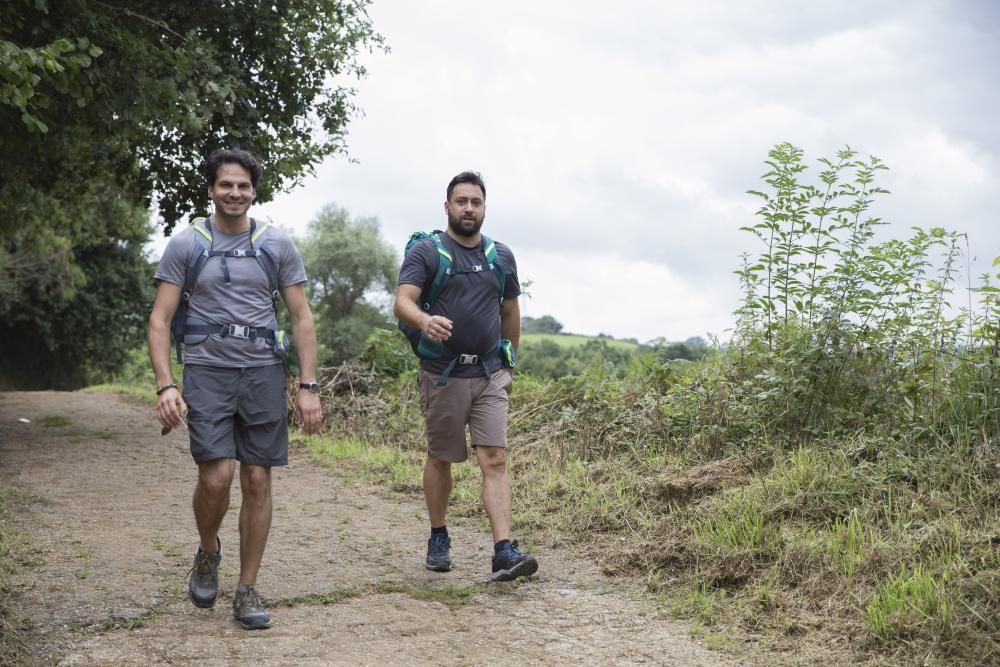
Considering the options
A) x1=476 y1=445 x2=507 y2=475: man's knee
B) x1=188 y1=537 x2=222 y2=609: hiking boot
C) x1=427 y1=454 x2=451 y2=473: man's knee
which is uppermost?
x1=476 y1=445 x2=507 y2=475: man's knee

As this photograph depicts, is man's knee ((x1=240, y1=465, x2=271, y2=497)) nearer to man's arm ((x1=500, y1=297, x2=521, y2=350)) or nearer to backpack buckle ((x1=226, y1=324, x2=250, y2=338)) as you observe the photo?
backpack buckle ((x1=226, y1=324, x2=250, y2=338))

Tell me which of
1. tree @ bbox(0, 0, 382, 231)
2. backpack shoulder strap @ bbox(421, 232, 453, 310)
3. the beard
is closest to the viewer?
backpack shoulder strap @ bbox(421, 232, 453, 310)

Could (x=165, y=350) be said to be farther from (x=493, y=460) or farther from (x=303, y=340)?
(x=493, y=460)

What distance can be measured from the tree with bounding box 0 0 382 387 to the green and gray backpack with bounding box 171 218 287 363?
3306mm

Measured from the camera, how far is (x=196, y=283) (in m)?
4.77

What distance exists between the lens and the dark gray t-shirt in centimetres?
562

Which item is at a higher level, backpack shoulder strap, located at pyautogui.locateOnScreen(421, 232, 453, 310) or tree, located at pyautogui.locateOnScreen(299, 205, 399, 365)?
tree, located at pyautogui.locateOnScreen(299, 205, 399, 365)

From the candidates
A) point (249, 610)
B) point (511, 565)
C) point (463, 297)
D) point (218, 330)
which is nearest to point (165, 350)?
point (218, 330)

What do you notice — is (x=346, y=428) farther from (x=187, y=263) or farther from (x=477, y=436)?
(x=187, y=263)

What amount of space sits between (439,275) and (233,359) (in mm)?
1366

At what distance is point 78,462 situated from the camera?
35.4ft

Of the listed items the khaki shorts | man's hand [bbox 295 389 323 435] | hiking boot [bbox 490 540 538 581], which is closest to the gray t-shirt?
man's hand [bbox 295 389 323 435]

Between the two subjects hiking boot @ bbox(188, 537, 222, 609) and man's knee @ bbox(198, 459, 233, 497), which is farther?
hiking boot @ bbox(188, 537, 222, 609)

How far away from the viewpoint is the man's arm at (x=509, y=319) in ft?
19.6
